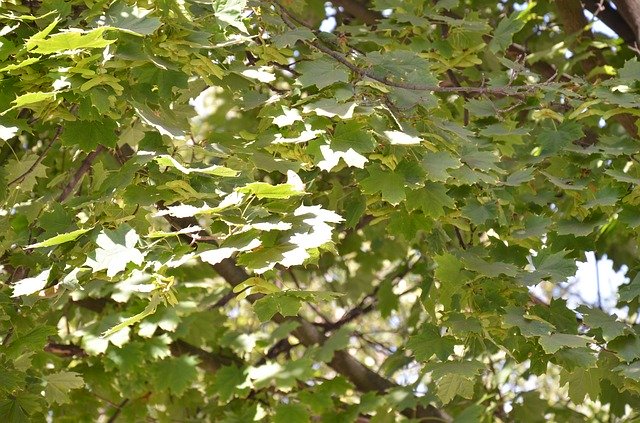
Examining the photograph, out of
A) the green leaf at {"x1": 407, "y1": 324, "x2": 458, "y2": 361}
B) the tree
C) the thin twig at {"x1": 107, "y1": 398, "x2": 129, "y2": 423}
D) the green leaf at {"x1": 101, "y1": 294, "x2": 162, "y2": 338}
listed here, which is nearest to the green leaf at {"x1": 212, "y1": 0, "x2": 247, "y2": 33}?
the tree

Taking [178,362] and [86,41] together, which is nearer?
[86,41]

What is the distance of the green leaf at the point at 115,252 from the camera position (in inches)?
74.6

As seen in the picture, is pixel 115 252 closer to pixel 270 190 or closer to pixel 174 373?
pixel 270 190

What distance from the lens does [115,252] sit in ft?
6.32

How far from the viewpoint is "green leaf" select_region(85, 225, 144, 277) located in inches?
74.6

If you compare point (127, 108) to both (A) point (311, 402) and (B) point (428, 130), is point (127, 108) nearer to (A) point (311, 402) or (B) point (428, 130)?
(B) point (428, 130)

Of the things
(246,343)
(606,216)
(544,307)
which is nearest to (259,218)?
(544,307)

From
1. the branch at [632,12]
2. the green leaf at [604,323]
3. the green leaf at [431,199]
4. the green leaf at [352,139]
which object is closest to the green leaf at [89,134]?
the green leaf at [352,139]

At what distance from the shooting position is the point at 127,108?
2.54 m

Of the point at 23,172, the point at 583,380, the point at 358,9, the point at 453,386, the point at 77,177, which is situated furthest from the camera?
the point at 358,9

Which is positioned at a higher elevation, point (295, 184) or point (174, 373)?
point (295, 184)

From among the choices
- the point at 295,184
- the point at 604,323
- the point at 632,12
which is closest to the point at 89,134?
the point at 295,184

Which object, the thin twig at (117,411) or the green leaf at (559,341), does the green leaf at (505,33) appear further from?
the thin twig at (117,411)

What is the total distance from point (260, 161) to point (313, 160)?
15cm
